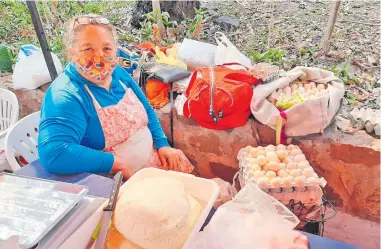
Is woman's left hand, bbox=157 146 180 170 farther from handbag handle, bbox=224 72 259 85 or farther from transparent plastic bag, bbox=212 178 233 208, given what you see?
handbag handle, bbox=224 72 259 85

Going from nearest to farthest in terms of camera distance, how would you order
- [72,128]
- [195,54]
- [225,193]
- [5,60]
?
[72,128]
[225,193]
[195,54]
[5,60]

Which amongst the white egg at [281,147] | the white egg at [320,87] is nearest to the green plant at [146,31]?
the white egg at [320,87]

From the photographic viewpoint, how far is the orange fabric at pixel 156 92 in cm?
235

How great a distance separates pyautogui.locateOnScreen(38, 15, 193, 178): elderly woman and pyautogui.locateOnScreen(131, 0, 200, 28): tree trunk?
6.67 feet

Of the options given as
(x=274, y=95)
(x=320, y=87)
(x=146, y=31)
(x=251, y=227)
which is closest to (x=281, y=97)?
(x=274, y=95)

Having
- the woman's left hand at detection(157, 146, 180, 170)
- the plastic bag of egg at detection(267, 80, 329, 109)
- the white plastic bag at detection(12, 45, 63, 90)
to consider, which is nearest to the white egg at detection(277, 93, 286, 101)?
the plastic bag of egg at detection(267, 80, 329, 109)

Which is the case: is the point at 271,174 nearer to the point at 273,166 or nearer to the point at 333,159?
the point at 273,166

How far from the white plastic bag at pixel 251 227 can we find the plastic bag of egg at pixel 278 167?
1.34 feet

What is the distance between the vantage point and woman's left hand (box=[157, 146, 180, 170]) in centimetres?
201

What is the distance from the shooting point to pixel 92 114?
1.69 metres

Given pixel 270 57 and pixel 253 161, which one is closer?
pixel 253 161

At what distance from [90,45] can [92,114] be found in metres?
0.34

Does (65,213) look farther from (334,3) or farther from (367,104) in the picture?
(334,3)

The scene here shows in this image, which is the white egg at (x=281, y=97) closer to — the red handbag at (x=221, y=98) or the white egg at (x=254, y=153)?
the red handbag at (x=221, y=98)
